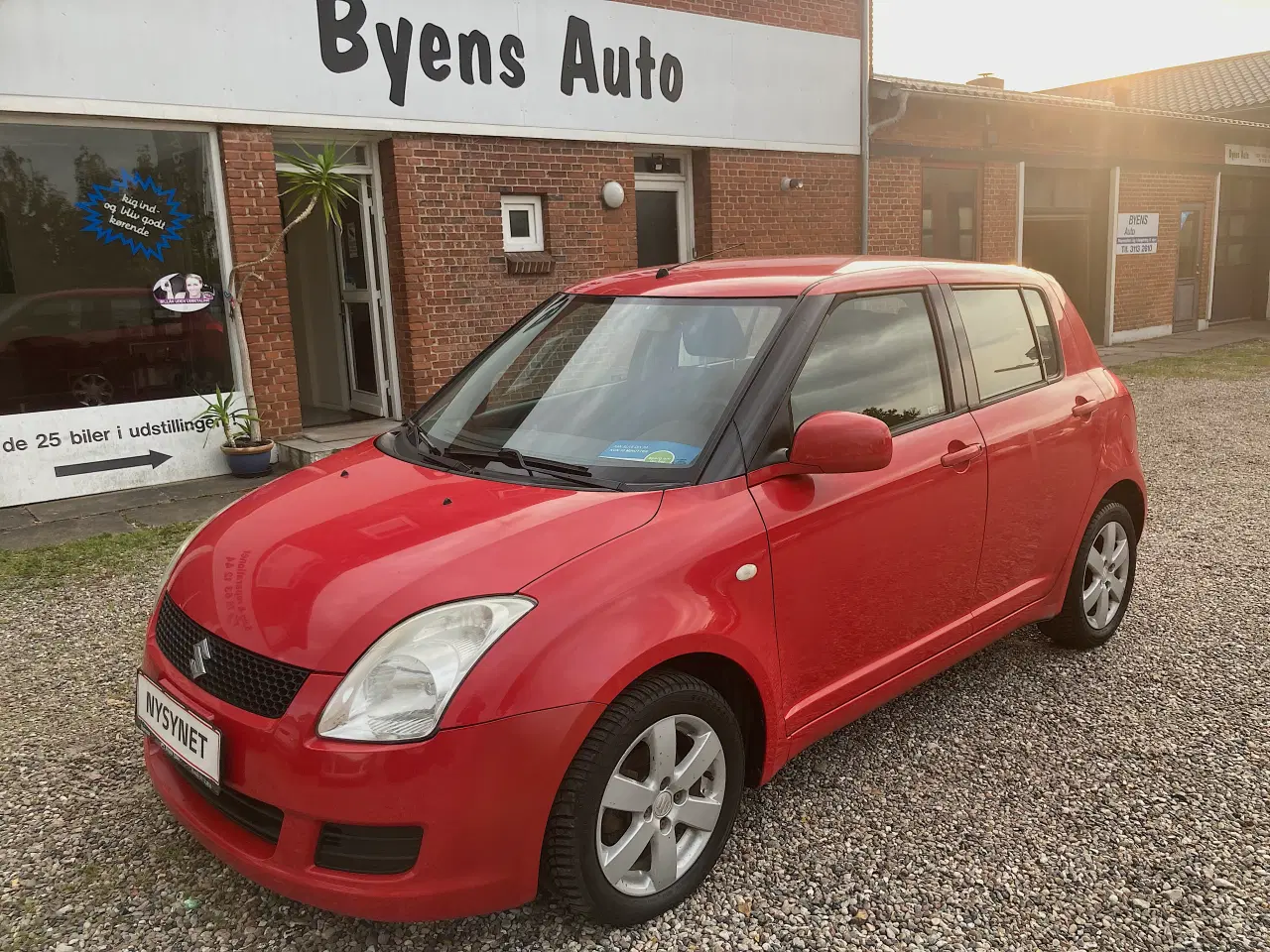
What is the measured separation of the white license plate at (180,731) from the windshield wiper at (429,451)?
1023 mm

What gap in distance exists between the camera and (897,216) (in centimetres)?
1363

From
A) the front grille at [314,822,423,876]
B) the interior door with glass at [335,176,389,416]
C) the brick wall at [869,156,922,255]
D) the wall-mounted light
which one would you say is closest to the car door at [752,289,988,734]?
the front grille at [314,822,423,876]

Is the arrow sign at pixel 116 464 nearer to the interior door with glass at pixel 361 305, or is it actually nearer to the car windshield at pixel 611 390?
the interior door with glass at pixel 361 305

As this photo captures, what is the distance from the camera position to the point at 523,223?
10.2 meters

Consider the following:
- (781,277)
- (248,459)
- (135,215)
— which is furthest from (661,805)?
(135,215)

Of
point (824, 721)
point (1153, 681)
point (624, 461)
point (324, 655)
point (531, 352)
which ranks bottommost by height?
point (1153, 681)

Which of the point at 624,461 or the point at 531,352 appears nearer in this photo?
the point at 624,461

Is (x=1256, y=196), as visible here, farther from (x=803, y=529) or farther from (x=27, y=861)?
(x=27, y=861)

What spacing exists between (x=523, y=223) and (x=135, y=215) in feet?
12.3

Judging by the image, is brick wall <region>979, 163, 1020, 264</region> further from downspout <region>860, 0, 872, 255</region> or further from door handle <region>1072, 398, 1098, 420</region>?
door handle <region>1072, 398, 1098, 420</region>

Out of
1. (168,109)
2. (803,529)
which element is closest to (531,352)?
(803,529)

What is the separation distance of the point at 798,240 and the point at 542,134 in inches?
156

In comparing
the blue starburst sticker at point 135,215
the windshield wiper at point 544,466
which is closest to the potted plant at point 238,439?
the blue starburst sticker at point 135,215

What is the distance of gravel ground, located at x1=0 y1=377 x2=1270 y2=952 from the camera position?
2596mm
